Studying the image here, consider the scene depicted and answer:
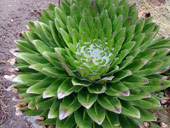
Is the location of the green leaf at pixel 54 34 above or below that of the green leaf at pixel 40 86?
above

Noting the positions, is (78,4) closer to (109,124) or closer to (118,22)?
(118,22)

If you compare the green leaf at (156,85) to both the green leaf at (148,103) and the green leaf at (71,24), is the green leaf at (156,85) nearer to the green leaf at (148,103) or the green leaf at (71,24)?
the green leaf at (148,103)

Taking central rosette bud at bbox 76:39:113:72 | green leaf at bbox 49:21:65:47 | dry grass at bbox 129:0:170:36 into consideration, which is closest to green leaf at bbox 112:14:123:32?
central rosette bud at bbox 76:39:113:72

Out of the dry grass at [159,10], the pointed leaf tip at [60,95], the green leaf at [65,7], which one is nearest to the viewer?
the pointed leaf tip at [60,95]

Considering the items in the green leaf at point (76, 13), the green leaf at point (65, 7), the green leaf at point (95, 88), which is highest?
the green leaf at point (65, 7)

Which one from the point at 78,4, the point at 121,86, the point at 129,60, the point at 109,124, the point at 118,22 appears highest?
the point at 78,4

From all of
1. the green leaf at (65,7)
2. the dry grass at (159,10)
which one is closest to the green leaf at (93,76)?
the green leaf at (65,7)

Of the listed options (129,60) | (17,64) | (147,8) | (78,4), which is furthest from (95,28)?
(147,8)
